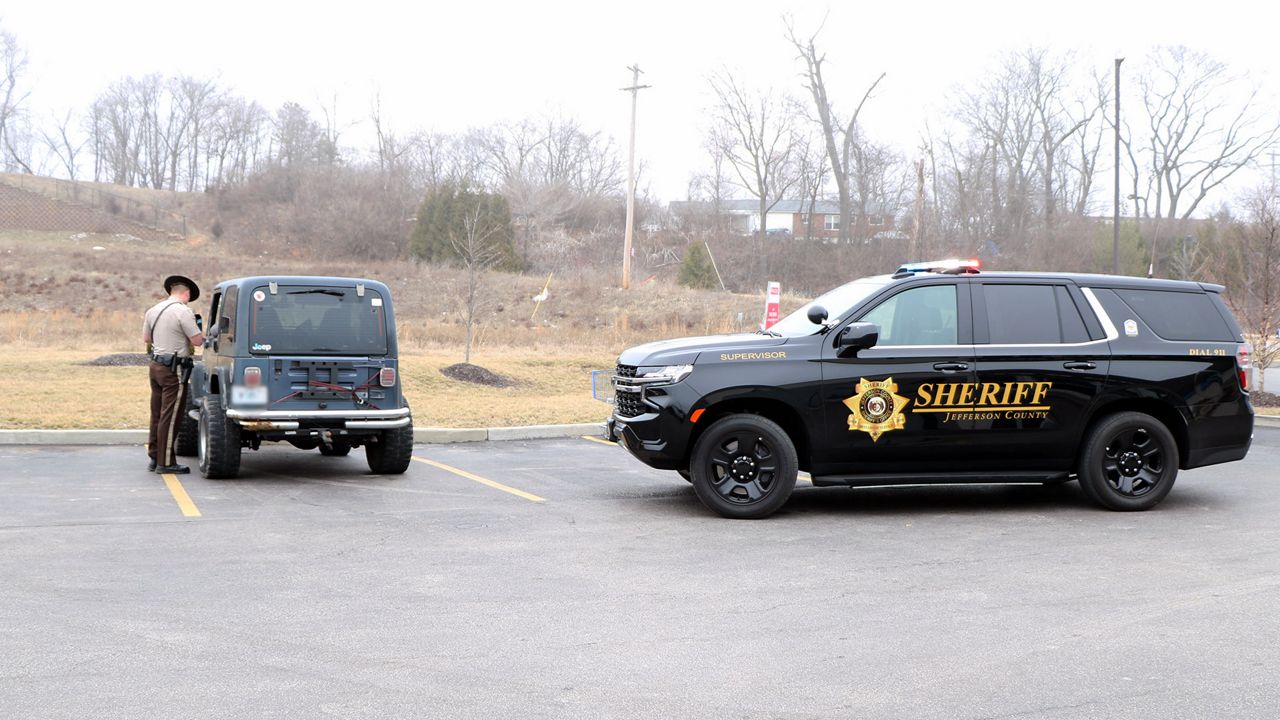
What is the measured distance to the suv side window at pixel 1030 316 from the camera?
30.8 feet

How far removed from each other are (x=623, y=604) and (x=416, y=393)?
1397 cm

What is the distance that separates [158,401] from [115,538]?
11.4ft

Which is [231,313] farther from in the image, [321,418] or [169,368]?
[321,418]

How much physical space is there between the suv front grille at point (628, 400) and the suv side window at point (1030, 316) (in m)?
2.82

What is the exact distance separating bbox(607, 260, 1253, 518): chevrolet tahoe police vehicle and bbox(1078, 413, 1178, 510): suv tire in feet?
0.04

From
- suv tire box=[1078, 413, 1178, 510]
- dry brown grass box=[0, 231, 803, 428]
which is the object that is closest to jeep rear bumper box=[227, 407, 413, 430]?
dry brown grass box=[0, 231, 803, 428]

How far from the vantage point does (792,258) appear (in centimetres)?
6800

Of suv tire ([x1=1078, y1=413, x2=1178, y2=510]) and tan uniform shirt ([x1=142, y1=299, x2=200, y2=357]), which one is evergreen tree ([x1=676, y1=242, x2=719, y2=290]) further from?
suv tire ([x1=1078, y1=413, x2=1178, y2=510])

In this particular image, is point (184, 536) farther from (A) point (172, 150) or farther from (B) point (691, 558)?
(A) point (172, 150)

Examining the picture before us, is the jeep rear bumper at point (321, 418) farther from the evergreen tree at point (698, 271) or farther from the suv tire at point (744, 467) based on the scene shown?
the evergreen tree at point (698, 271)

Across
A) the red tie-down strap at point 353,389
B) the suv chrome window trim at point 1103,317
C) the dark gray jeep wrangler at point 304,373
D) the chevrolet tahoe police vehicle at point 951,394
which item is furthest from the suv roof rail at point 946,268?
the red tie-down strap at point 353,389

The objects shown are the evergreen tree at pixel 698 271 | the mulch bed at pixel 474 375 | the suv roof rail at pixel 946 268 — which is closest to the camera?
the suv roof rail at pixel 946 268

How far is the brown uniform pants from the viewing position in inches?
440

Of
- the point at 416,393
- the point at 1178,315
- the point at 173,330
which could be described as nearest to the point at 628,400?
the point at 1178,315
